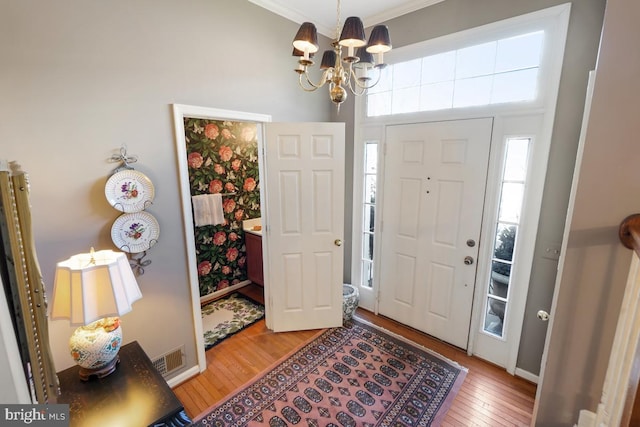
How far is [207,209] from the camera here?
329 cm

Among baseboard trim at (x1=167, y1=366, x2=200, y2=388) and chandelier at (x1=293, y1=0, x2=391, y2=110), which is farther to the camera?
baseboard trim at (x1=167, y1=366, x2=200, y2=388)

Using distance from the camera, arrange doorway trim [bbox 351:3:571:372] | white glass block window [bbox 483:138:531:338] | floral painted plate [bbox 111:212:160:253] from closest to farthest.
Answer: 1. floral painted plate [bbox 111:212:160:253]
2. doorway trim [bbox 351:3:571:372]
3. white glass block window [bbox 483:138:531:338]

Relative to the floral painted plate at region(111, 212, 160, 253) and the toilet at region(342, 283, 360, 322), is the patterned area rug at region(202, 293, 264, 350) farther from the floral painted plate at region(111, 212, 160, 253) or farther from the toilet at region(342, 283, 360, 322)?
the floral painted plate at region(111, 212, 160, 253)

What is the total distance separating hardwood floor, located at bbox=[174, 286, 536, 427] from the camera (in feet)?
6.16

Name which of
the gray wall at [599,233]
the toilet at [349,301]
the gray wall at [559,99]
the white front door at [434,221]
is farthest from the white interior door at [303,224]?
the gray wall at [599,233]

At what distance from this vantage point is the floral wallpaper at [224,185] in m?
3.19

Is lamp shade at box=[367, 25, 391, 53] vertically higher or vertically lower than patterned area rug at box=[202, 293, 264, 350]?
higher

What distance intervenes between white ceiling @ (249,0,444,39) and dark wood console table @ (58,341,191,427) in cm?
263

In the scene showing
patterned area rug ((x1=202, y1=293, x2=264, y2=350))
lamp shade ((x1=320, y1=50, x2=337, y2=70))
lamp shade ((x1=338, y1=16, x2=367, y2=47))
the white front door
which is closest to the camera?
lamp shade ((x1=338, y1=16, x2=367, y2=47))

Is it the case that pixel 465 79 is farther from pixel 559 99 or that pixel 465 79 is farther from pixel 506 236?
pixel 506 236

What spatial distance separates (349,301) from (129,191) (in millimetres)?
2147

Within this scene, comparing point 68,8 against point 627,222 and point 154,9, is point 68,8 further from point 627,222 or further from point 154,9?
point 627,222

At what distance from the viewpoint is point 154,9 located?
1.70 metres

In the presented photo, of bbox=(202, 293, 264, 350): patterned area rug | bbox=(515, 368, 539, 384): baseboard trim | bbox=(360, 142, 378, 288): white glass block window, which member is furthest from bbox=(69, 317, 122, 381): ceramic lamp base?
bbox=(515, 368, 539, 384): baseboard trim
